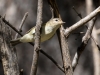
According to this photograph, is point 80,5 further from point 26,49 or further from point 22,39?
point 22,39

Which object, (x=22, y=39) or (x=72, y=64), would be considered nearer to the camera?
(x=72, y=64)

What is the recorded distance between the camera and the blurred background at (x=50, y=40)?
4.01m

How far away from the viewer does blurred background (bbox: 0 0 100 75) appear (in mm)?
4012

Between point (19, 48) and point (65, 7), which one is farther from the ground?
point (65, 7)

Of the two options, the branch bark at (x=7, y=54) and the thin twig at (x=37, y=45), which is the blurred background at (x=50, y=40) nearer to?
the branch bark at (x=7, y=54)

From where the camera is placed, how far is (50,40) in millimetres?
4145

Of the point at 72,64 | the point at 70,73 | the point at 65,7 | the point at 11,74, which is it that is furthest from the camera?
the point at 65,7

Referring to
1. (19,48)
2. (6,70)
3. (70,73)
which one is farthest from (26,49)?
(70,73)

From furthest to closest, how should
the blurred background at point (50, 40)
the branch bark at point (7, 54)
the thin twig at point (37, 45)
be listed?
the blurred background at point (50, 40) → the branch bark at point (7, 54) → the thin twig at point (37, 45)

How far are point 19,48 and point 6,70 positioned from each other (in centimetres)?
222

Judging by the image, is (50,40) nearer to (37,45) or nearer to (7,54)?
(7,54)

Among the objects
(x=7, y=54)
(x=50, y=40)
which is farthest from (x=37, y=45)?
(x=50, y=40)

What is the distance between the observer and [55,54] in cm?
403

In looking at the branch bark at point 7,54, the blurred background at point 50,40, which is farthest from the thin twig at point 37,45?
the blurred background at point 50,40
